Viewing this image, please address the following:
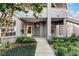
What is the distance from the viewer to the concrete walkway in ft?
17.1

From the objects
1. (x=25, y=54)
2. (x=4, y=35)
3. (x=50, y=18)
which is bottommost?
(x=25, y=54)

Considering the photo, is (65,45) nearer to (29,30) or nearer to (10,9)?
(29,30)

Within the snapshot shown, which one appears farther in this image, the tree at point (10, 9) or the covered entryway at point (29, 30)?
the covered entryway at point (29, 30)

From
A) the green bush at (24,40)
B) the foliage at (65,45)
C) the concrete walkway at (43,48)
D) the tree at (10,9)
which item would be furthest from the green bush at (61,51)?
the tree at (10,9)

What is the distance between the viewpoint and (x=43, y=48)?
5.32m

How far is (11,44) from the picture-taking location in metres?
5.29

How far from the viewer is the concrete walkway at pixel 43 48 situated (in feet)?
17.1

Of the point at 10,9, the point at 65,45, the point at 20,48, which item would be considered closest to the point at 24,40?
the point at 20,48

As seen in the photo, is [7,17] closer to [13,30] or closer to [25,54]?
[13,30]

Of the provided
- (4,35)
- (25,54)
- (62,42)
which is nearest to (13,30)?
(4,35)

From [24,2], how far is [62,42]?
3.61 feet

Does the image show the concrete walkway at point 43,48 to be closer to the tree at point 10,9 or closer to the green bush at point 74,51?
the green bush at point 74,51

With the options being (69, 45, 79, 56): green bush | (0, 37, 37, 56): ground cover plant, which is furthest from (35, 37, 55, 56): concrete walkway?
(69, 45, 79, 56): green bush

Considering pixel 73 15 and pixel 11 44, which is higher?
pixel 73 15
